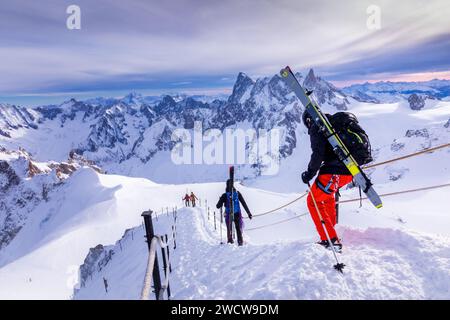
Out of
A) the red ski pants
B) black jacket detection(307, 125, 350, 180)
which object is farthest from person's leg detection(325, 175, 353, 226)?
black jacket detection(307, 125, 350, 180)

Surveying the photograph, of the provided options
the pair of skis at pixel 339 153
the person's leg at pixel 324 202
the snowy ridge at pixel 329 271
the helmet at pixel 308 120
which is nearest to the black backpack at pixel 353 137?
the pair of skis at pixel 339 153

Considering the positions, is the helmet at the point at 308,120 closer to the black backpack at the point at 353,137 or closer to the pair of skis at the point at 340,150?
the pair of skis at the point at 340,150

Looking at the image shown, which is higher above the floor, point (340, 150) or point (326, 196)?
point (340, 150)

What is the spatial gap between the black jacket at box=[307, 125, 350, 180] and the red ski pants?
0.64ft

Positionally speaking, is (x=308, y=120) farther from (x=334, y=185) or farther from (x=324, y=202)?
(x=324, y=202)

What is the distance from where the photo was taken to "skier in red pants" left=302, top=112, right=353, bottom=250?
6852mm

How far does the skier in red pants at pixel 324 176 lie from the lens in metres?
6.85

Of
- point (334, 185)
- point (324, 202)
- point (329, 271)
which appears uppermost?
point (334, 185)

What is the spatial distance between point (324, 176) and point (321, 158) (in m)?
0.67

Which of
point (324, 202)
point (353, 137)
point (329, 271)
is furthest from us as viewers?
point (324, 202)

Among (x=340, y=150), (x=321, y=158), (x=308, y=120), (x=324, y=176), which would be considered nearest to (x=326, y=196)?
(x=324, y=176)

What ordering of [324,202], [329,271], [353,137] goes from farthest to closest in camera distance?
[324,202] → [353,137] → [329,271]

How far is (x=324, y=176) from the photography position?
23.9ft

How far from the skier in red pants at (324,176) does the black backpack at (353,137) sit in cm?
37
